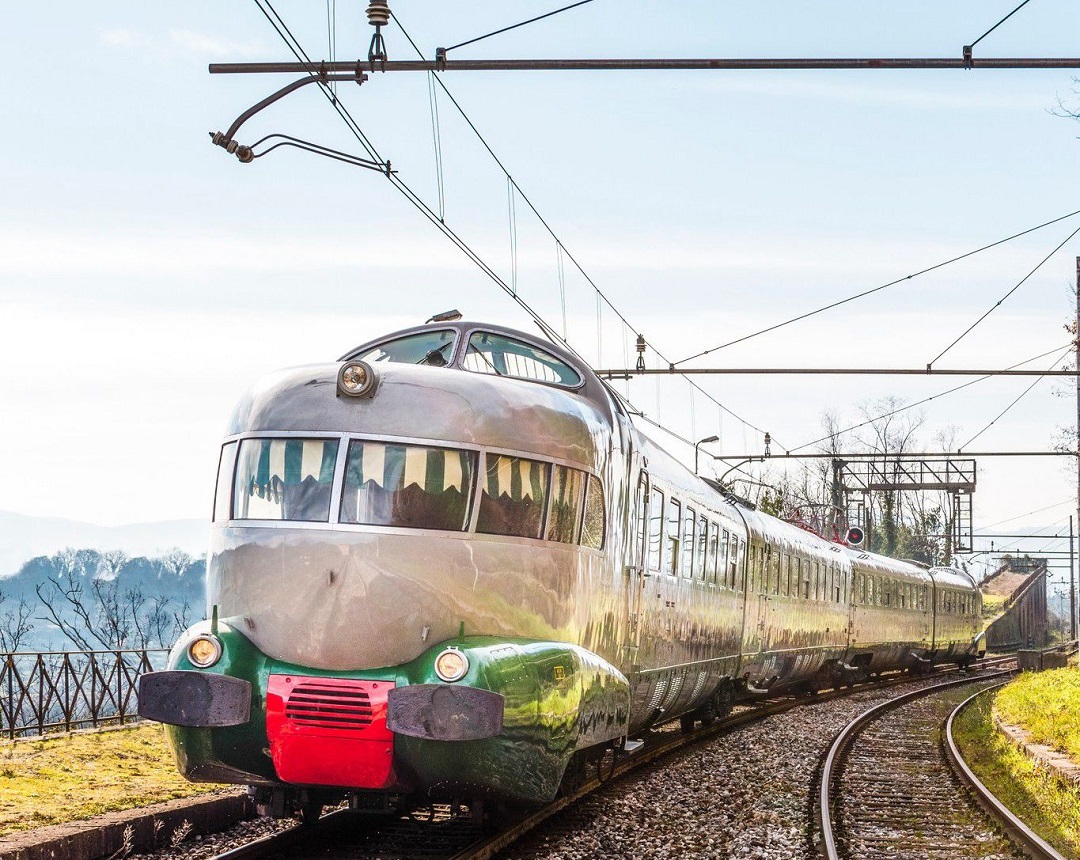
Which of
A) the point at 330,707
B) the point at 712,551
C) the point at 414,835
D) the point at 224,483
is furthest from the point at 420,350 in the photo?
the point at 712,551

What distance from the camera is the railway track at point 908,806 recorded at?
1089 centimetres

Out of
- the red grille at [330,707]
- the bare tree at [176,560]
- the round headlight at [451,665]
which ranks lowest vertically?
the red grille at [330,707]

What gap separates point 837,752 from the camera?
1712 centimetres

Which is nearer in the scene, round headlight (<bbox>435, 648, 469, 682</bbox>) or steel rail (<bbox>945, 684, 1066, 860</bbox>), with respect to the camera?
round headlight (<bbox>435, 648, 469, 682</bbox>)

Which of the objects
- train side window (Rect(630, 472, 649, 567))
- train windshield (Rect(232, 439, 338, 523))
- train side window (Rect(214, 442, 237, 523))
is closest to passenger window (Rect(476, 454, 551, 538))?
train windshield (Rect(232, 439, 338, 523))

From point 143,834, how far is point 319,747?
164 centimetres

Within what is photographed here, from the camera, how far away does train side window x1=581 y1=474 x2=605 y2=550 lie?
1040 centimetres

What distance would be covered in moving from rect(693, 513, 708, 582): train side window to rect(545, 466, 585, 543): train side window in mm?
5526

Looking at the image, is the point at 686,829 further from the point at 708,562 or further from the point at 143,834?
the point at 708,562

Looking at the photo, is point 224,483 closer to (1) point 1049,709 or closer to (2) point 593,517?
(2) point 593,517

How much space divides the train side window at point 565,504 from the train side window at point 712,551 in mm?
6351

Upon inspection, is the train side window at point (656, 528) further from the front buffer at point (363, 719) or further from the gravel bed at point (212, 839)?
the gravel bed at point (212, 839)

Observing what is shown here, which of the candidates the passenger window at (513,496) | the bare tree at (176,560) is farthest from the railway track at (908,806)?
the bare tree at (176,560)

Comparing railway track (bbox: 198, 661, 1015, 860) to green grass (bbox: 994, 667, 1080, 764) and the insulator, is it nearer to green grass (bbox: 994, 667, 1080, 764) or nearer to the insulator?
the insulator
